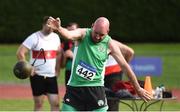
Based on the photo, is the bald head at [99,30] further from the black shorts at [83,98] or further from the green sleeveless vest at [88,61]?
the black shorts at [83,98]

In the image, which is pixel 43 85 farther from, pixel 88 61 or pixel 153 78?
pixel 153 78

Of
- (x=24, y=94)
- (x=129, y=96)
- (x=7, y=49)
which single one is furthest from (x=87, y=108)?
(x=7, y=49)

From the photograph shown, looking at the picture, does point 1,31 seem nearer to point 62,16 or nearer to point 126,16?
point 62,16

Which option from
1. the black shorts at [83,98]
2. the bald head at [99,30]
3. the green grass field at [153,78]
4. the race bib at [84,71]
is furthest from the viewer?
the green grass field at [153,78]

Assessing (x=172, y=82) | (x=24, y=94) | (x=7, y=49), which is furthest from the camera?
(x=7, y=49)

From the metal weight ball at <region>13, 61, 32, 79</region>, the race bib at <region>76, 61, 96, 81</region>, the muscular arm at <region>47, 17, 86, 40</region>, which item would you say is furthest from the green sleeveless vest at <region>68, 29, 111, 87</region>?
the metal weight ball at <region>13, 61, 32, 79</region>

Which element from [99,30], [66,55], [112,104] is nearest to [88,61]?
[99,30]

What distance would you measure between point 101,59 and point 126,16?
25.4m

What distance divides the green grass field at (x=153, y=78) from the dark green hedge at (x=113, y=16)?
2.64ft

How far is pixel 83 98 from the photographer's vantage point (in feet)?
31.7

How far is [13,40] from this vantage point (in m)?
34.7

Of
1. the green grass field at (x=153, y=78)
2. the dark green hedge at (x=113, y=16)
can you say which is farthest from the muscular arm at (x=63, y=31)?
the dark green hedge at (x=113, y=16)

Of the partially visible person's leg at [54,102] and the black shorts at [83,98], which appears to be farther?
the partially visible person's leg at [54,102]

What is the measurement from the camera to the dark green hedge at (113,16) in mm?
34375
